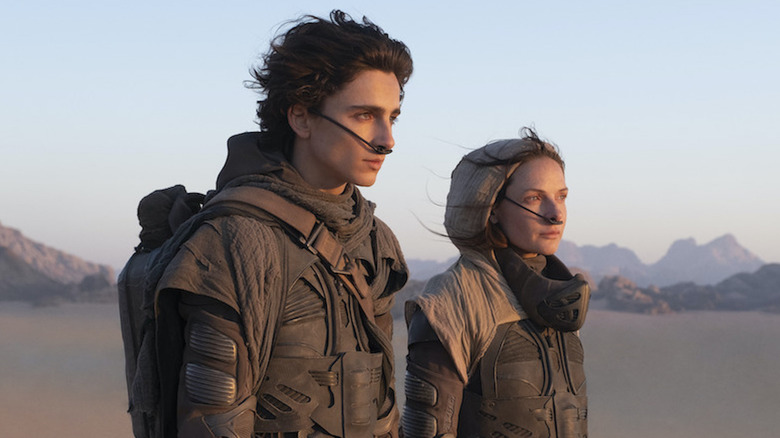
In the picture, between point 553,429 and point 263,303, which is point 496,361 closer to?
point 553,429

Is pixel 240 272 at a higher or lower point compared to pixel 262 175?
lower

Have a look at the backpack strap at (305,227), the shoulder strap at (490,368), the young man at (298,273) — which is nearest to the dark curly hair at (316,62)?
the young man at (298,273)

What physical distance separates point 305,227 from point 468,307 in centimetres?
147

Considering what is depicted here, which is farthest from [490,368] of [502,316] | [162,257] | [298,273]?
[162,257]

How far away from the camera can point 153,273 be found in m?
3.79

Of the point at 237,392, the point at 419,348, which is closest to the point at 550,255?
the point at 419,348

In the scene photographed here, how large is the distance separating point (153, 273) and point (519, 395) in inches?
86.0

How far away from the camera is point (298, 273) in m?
3.94

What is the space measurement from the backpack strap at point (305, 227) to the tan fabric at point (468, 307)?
0.97m

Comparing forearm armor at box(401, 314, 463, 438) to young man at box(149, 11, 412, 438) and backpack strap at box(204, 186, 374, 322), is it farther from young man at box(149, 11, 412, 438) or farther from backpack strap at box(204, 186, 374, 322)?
backpack strap at box(204, 186, 374, 322)

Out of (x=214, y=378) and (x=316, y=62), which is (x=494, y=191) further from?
(x=214, y=378)

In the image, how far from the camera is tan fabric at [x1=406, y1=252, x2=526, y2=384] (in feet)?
16.7

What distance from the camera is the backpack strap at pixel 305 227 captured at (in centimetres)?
395

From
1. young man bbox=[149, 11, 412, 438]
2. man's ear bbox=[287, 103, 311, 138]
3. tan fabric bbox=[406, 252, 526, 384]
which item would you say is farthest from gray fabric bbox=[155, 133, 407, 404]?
tan fabric bbox=[406, 252, 526, 384]
